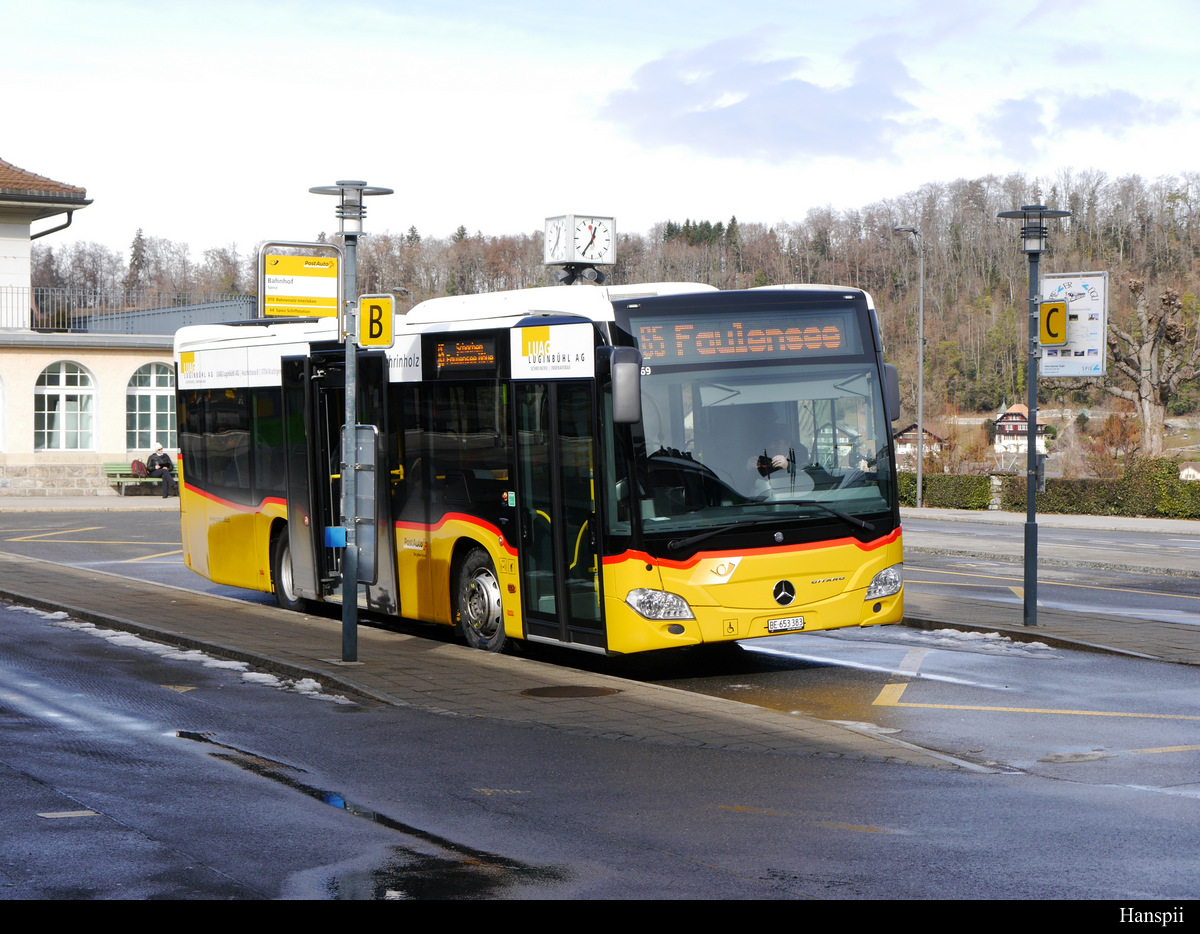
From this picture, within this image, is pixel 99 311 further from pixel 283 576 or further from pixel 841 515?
pixel 841 515

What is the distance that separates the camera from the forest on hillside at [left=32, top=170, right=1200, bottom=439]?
106250 mm

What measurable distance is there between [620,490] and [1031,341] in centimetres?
566

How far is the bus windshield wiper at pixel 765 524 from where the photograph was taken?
1099cm

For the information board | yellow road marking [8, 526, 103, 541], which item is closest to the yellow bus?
the information board

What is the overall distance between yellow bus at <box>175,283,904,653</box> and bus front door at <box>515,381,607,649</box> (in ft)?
0.06

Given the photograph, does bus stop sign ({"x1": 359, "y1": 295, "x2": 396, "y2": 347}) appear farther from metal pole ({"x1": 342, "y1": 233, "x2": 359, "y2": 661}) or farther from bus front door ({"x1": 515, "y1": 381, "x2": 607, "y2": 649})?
bus front door ({"x1": 515, "y1": 381, "x2": 607, "y2": 649})

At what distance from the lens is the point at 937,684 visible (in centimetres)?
1147

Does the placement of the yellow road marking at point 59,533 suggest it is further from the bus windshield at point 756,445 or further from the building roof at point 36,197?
the bus windshield at point 756,445

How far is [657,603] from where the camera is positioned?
11.0 metres

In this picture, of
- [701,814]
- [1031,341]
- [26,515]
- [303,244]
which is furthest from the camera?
[26,515]

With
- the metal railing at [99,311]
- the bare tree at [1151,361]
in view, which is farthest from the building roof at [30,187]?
the bare tree at [1151,361]
